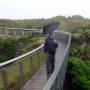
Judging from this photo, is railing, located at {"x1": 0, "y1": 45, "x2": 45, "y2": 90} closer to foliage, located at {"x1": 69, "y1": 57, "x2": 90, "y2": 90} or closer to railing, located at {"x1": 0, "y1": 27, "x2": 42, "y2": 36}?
foliage, located at {"x1": 69, "y1": 57, "x2": 90, "y2": 90}

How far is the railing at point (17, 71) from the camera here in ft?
43.4

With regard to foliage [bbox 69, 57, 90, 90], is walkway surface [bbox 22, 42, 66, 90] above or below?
above

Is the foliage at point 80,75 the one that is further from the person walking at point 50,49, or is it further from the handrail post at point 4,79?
the handrail post at point 4,79

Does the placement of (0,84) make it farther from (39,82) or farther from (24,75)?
(39,82)

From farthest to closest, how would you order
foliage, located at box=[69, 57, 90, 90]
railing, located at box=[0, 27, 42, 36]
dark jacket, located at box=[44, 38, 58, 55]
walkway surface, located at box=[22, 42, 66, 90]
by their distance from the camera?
railing, located at box=[0, 27, 42, 36]
foliage, located at box=[69, 57, 90, 90]
walkway surface, located at box=[22, 42, 66, 90]
dark jacket, located at box=[44, 38, 58, 55]

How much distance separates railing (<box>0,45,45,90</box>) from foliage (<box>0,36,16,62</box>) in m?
16.5

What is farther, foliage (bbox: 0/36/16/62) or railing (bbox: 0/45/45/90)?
foliage (bbox: 0/36/16/62)

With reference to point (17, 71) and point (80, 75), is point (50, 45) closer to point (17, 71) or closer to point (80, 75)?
point (17, 71)

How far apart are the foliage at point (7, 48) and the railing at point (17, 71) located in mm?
16476

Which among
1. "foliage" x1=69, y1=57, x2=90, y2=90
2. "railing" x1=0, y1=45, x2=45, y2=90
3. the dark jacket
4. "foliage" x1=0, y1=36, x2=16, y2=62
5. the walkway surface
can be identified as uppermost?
the dark jacket

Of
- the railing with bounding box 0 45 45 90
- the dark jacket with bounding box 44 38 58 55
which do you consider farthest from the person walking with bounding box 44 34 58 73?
the railing with bounding box 0 45 45 90

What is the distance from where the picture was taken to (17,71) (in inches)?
580

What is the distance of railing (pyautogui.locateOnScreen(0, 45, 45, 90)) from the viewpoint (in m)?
13.2

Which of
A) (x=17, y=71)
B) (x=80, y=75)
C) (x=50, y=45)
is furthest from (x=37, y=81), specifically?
(x=80, y=75)
